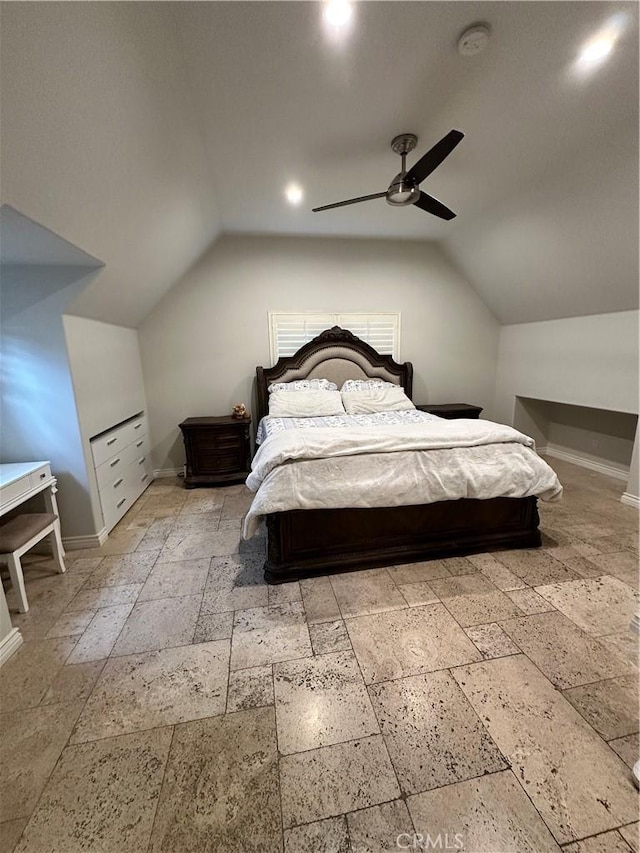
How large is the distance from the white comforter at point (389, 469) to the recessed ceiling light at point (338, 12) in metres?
2.05

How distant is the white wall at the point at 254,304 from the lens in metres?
3.90

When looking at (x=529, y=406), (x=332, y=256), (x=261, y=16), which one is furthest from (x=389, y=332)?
(x=261, y=16)

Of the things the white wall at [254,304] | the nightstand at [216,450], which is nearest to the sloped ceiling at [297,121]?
the white wall at [254,304]

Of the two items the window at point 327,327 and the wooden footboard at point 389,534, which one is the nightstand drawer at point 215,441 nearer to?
the window at point 327,327

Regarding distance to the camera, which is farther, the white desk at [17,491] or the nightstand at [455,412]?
the nightstand at [455,412]

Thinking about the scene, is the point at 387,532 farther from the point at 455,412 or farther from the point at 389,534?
the point at 455,412

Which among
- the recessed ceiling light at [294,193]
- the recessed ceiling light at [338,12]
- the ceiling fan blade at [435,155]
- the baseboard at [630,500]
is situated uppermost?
the recessed ceiling light at [294,193]

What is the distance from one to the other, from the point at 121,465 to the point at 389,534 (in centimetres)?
251

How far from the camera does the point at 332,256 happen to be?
13.5 feet

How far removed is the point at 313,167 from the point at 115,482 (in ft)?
10.1

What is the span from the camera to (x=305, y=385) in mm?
3984

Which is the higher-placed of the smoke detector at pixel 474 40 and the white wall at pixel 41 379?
the smoke detector at pixel 474 40

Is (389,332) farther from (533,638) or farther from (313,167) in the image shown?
(533,638)

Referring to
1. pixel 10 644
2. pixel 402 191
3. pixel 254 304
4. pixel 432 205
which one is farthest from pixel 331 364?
pixel 10 644
